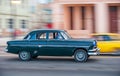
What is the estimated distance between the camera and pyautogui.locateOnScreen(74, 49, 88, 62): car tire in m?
17.8

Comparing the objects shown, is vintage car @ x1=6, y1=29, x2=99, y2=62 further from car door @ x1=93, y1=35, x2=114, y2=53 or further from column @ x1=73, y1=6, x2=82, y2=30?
column @ x1=73, y1=6, x2=82, y2=30

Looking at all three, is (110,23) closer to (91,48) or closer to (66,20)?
(66,20)

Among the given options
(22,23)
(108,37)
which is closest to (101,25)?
(108,37)

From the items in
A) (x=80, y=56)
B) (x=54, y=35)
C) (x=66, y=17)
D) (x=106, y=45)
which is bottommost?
(x=80, y=56)

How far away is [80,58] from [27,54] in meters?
2.51

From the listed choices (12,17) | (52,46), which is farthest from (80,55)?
(12,17)

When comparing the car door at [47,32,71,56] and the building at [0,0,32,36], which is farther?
the building at [0,0,32,36]

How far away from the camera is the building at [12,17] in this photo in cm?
5341

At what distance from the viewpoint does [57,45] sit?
707 inches

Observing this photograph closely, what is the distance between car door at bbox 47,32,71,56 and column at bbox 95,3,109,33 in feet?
51.3

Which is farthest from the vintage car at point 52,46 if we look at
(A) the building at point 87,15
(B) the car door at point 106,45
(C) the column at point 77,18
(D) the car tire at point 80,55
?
(C) the column at point 77,18

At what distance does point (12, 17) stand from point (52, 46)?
38.9 m

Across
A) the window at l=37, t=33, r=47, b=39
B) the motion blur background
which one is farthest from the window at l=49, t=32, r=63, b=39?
the motion blur background

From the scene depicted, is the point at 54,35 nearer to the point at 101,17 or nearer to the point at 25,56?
the point at 25,56
